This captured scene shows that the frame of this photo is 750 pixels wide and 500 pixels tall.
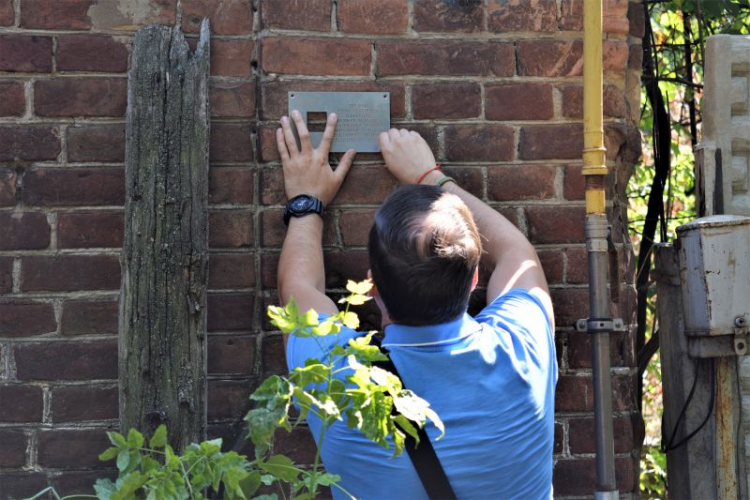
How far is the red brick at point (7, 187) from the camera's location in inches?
94.1

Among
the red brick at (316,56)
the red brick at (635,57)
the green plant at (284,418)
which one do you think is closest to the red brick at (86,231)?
the red brick at (316,56)

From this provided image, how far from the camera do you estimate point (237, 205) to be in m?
2.42

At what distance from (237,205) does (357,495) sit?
86 cm

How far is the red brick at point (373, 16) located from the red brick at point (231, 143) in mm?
369

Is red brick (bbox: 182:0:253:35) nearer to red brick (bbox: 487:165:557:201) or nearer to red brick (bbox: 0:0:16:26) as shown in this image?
red brick (bbox: 0:0:16:26)

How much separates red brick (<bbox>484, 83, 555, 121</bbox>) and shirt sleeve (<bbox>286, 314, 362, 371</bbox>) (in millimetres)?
791

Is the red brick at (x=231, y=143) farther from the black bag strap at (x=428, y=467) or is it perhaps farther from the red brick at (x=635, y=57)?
the red brick at (x=635, y=57)

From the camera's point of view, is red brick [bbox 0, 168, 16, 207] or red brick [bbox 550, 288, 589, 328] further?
red brick [bbox 550, 288, 589, 328]

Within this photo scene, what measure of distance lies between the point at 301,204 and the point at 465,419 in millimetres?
767

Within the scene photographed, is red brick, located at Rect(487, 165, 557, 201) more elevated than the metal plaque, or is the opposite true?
the metal plaque

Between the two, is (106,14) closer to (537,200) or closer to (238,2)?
(238,2)

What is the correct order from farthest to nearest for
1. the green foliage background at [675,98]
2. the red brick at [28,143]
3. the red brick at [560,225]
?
the green foliage background at [675,98] → the red brick at [560,225] → the red brick at [28,143]

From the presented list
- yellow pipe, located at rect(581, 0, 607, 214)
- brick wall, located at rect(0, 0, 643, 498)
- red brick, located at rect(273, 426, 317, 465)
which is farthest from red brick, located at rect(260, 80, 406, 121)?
red brick, located at rect(273, 426, 317, 465)

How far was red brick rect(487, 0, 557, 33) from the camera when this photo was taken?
2480 mm
